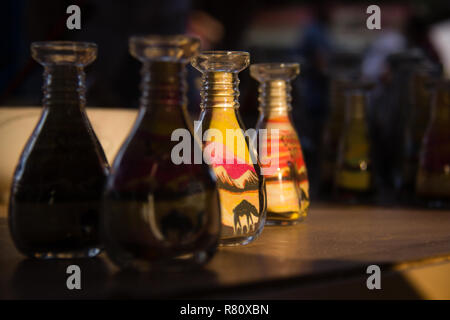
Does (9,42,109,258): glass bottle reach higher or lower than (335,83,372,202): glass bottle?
higher

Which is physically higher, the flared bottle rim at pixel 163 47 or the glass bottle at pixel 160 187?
the flared bottle rim at pixel 163 47

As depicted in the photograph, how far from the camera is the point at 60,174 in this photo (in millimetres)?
471

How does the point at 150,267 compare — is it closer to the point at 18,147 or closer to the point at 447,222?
the point at 447,222

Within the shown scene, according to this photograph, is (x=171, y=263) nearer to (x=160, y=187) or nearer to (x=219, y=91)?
(x=160, y=187)

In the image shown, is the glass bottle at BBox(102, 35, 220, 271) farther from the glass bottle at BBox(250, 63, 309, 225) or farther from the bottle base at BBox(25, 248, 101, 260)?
the glass bottle at BBox(250, 63, 309, 225)

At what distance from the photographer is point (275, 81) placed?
26.1 inches

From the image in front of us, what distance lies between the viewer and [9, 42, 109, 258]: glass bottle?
1.53ft

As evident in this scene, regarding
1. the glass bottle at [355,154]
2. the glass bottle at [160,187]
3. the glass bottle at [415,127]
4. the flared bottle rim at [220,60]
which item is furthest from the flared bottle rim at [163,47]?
the glass bottle at [415,127]

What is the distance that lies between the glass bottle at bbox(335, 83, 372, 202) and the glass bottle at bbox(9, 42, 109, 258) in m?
0.52

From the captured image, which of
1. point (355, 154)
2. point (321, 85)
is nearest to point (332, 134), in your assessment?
point (355, 154)

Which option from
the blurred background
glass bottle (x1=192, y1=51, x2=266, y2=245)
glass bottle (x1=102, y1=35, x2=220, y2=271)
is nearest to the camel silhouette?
glass bottle (x1=192, y1=51, x2=266, y2=245)

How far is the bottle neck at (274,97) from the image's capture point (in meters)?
0.67

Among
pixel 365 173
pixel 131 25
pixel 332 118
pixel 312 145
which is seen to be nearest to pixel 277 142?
pixel 365 173

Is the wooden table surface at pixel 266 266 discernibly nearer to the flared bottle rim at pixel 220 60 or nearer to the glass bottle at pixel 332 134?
the flared bottle rim at pixel 220 60
